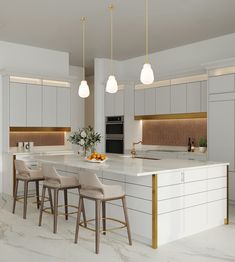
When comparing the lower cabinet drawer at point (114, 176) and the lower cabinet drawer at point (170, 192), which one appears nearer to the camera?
the lower cabinet drawer at point (170, 192)

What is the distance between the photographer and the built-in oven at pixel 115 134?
324 inches

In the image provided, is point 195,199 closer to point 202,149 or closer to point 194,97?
point 202,149

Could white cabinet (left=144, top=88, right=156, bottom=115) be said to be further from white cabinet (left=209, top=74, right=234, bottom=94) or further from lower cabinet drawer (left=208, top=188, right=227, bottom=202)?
lower cabinet drawer (left=208, top=188, right=227, bottom=202)

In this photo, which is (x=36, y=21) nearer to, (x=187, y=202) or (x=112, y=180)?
(x=112, y=180)

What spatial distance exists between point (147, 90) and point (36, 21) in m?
3.09

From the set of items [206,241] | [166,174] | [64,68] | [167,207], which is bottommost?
[206,241]

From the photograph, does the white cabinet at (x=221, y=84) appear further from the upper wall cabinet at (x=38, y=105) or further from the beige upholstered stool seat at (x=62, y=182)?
the upper wall cabinet at (x=38, y=105)

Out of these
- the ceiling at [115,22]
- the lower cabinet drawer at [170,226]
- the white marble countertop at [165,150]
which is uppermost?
the ceiling at [115,22]

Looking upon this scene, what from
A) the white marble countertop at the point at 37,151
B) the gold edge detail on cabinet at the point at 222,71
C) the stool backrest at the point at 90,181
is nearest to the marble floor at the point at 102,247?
the stool backrest at the point at 90,181

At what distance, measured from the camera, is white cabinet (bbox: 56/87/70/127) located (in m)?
7.75

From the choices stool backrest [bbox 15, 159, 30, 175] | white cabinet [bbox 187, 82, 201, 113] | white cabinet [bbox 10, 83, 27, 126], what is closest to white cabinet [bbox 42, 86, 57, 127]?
white cabinet [bbox 10, 83, 27, 126]

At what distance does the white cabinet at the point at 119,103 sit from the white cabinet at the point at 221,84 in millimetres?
2557

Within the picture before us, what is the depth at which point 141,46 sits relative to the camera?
7.46 m

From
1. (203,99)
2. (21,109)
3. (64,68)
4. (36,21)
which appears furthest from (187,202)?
(64,68)
